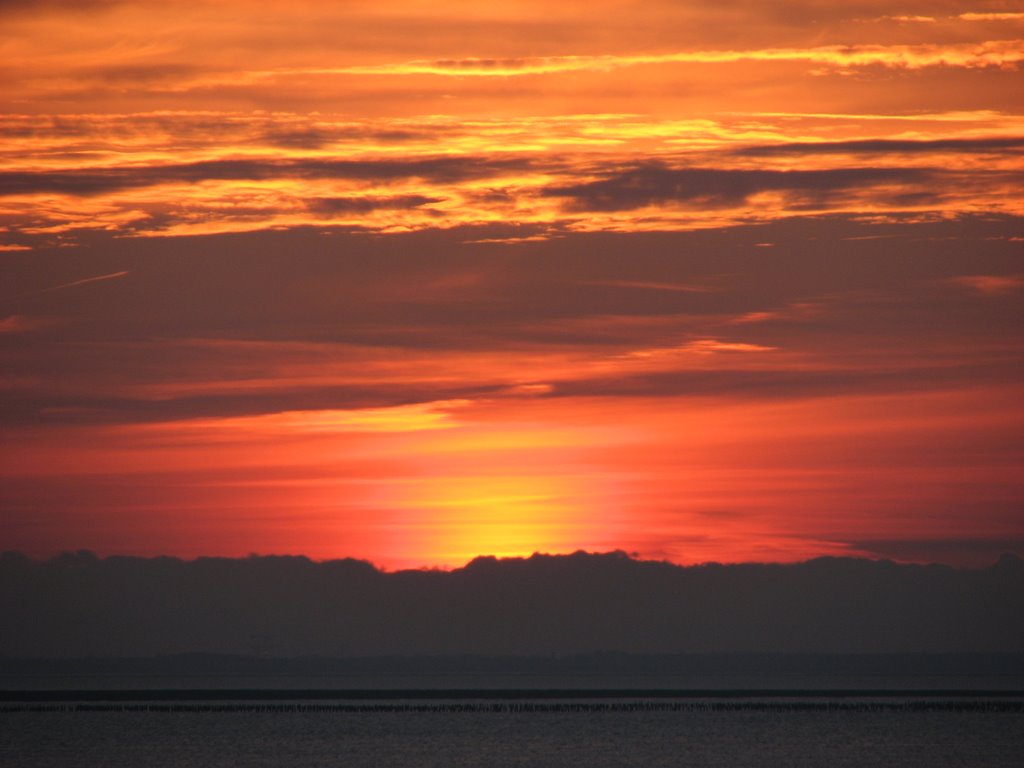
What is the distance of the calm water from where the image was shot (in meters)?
122

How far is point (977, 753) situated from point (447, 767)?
145 feet

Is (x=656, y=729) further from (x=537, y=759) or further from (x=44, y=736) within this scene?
(x=44, y=736)

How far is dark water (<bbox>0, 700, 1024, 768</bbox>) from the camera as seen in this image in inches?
4806

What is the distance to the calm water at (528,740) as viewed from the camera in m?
122

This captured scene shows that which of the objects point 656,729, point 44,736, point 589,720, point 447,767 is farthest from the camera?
point 589,720

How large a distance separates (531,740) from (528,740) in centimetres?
30

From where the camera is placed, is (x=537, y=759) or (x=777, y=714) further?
(x=777, y=714)

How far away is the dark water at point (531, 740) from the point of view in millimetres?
122062

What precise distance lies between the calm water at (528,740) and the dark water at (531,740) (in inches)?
6.1

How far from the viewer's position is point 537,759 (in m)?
122

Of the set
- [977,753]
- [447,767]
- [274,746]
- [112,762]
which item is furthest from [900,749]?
[112,762]

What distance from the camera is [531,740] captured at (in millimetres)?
146875

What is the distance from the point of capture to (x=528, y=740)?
147 meters

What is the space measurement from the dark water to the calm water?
155mm
